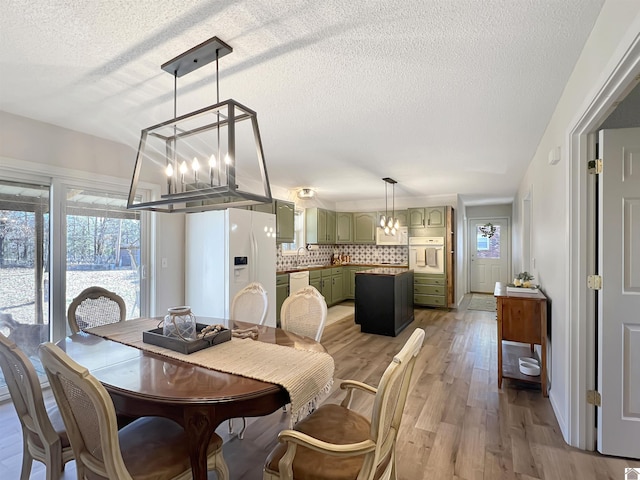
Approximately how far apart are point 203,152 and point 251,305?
6.49 feet

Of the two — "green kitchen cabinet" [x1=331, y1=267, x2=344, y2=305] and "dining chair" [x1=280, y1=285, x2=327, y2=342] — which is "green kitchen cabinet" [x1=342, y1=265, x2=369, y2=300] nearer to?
"green kitchen cabinet" [x1=331, y1=267, x2=344, y2=305]

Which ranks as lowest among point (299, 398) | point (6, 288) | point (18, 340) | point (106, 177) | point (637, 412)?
point (637, 412)

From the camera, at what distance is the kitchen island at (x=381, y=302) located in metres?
4.52

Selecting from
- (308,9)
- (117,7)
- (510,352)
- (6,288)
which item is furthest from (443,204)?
(6,288)

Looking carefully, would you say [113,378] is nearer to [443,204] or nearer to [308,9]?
[308,9]

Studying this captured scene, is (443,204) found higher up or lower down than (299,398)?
higher up

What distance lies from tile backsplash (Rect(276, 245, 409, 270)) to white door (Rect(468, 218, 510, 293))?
291 centimetres

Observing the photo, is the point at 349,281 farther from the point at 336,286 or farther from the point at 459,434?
the point at 459,434

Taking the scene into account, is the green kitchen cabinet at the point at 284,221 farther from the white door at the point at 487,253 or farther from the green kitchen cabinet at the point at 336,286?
the white door at the point at 487,253

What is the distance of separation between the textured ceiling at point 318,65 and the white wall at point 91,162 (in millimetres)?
143

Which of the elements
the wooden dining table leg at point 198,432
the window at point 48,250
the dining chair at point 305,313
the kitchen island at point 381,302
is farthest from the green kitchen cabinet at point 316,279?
the wooden dining table leg at point 198,432

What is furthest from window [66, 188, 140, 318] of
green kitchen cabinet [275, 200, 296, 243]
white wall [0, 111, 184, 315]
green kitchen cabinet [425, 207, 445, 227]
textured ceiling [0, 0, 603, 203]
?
Result: green kitchen cabinet [425, 207, 445, 227]

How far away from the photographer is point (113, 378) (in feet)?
4.55

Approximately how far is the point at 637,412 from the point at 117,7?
3574 mm
